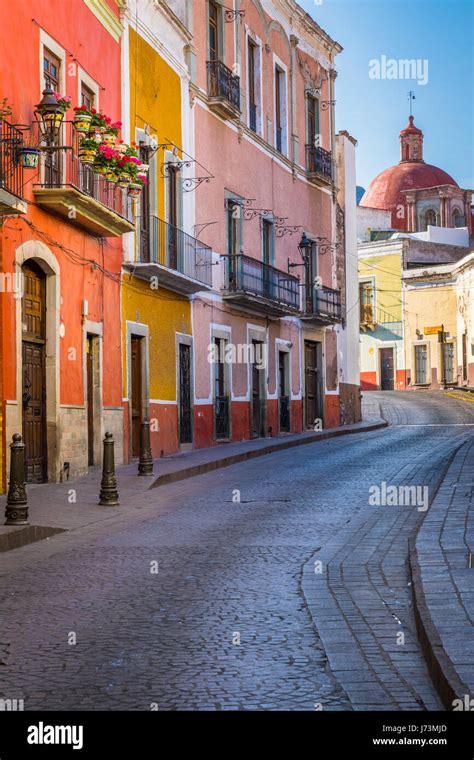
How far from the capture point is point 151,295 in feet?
68.9

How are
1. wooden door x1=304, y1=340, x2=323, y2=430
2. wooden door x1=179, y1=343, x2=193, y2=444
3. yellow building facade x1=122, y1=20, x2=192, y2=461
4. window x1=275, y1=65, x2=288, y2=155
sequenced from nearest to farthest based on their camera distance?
yellow building facade x1=122, y1=20, x2=192, y2=461 → wooden door x1=179, y1=343, x2=193, y2=444 → window x1=275, y1=65, x2=288, y2=155 → wooden door x1=304, y1=340, x2=323, y2=430

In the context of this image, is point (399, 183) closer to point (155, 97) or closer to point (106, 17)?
point (155, 97)

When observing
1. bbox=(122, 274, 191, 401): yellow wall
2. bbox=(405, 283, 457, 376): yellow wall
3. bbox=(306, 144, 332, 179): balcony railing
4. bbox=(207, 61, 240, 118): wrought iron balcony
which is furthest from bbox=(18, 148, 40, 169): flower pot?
bbox=(405, 283, 457, 376): yellow wall

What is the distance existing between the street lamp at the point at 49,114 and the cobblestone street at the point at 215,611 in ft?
16.2

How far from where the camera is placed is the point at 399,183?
66562mm

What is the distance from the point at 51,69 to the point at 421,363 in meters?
40.5

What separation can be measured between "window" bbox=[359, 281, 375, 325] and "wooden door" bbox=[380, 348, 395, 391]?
5.44 ft

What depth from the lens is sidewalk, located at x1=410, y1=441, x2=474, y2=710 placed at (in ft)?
16.3

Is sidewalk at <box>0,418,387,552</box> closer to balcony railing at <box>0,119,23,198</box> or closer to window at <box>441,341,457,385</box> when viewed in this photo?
balcony railing at <box>0,119,23,198</box>

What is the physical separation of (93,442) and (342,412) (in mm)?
18576

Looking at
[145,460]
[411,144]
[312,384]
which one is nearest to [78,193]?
[145,460]

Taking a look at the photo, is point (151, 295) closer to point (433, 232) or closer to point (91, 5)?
point (91, 5)

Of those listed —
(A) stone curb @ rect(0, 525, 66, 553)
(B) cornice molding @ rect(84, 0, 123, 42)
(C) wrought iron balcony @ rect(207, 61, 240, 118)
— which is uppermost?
(C) wrought iron balcony @ rect(207, 61, 240, 118)
